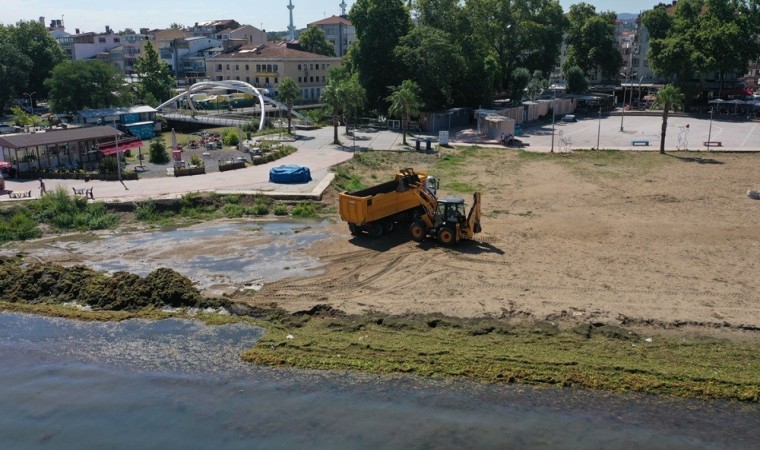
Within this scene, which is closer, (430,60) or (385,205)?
(385,205)

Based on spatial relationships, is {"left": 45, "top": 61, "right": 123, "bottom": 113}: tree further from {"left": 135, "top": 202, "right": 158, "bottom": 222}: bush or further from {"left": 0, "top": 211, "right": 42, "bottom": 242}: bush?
{"left": 135, "top": 202, "right": 158, "bottom": 222}: bush

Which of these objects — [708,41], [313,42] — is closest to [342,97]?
[708,41]

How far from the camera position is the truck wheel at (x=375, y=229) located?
2759 cm

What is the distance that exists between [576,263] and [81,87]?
2312 inches

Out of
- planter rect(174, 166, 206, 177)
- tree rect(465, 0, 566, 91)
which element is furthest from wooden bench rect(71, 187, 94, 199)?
tree rect(465, 0, 566, 91)

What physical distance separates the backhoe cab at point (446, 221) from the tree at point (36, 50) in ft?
241

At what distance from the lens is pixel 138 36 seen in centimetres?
12519

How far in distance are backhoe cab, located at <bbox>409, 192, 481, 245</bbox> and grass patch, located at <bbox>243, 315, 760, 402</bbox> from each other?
6.81 meters

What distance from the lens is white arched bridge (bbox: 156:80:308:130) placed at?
67.8 meters

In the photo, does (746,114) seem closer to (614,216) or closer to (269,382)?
(614,216)

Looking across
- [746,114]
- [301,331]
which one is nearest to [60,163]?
[301,331]

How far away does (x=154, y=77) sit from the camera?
82188 mm

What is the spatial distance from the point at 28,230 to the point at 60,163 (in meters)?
14.4

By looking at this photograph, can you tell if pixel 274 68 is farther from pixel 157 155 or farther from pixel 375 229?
pixel 375 229
